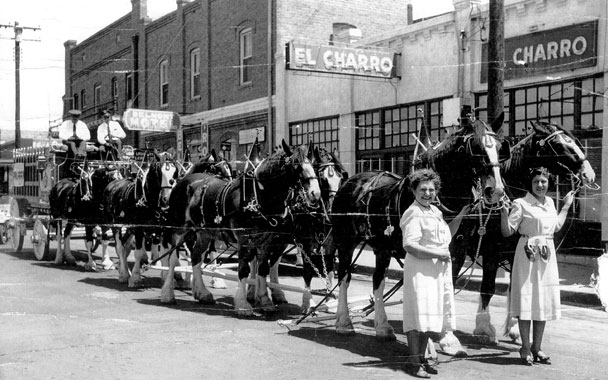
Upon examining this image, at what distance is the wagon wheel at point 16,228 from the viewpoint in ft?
60.6

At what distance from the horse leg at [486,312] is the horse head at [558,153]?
1236 millimetres

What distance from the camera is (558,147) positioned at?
7.46 metres

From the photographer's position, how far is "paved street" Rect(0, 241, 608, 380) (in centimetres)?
664

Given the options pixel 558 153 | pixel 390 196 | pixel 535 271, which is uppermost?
pixel 558 153

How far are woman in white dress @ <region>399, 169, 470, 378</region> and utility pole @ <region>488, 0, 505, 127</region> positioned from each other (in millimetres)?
5069

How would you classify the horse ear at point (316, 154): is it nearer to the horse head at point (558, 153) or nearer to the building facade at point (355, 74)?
the building facade at point (355, 74)

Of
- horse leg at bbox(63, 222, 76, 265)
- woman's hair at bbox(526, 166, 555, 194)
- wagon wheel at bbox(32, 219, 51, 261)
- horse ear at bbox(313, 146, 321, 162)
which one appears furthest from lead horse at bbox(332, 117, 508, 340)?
wagon wheel at bbox(32, 219, 51, 261)

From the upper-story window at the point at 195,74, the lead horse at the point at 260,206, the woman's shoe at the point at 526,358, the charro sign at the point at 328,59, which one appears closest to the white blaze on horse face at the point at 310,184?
the lead horse at the point at 260,206

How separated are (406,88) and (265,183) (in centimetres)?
912

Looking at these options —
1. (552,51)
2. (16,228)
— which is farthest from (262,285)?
(16,228)

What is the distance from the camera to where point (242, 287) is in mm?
9609

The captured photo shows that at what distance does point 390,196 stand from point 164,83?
81.0ft

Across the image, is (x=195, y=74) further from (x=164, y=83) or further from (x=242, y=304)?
(x=242, y=304)

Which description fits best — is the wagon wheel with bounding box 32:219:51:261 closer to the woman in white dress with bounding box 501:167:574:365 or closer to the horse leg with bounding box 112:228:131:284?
the horse leg with bounding box 112:228:131:284
